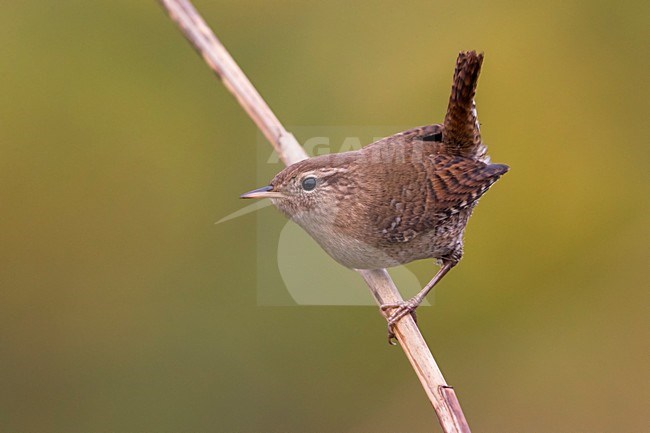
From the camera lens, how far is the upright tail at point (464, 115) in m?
2.90

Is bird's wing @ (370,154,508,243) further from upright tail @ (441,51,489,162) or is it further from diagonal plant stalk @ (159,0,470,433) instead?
diagonal plant stalk @ (159,0,470,433)

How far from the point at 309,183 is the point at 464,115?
0.66 metres

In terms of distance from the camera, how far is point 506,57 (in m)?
4.68

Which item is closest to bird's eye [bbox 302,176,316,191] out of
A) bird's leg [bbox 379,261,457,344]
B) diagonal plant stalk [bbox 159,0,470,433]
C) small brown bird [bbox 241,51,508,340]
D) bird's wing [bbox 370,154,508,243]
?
small brown bird [bbox 241,51,508,340]

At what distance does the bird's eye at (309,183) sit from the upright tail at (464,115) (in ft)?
1.97

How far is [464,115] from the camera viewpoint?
3.09 meters

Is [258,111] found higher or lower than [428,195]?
higher

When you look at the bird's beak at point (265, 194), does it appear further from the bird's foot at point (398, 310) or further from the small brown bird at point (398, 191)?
the bird's foot at point (398, 310)

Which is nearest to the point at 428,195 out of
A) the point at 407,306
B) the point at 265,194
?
the point at 407,306

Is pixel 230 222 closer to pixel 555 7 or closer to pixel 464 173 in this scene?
pixel 464 173

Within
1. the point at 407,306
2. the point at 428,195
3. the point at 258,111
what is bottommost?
the point at 407,306

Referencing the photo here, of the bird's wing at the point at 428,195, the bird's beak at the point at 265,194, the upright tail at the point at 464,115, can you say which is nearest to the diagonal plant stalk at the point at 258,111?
the bird's wing at the point at 428,195

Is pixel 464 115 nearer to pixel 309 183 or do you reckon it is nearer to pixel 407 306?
pixel 309 183

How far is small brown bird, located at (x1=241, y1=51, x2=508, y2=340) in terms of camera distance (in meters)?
2.96
